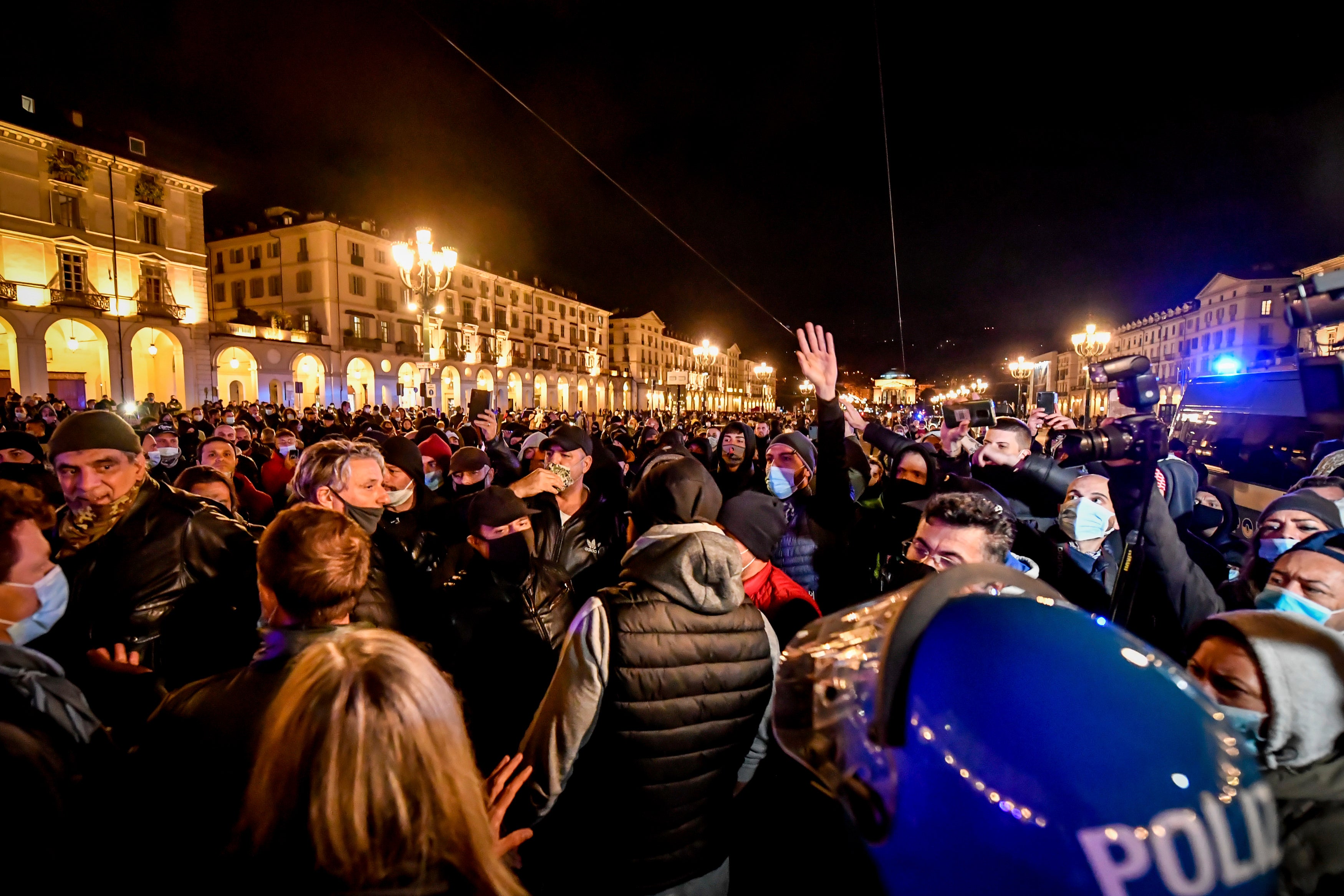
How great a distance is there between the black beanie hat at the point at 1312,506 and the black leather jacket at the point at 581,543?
3.58 m

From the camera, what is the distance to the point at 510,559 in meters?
3.03

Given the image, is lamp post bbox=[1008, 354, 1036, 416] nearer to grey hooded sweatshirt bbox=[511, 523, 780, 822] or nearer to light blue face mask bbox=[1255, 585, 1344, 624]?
light blue face mask bbox=[1255, 585, 1344, 624]

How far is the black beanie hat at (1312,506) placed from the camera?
2.91 m

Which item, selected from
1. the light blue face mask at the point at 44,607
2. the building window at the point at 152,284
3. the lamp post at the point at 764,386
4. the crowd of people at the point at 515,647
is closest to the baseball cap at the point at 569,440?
the crowd of people at the point at 515,647

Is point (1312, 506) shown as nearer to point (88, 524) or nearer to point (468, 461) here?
point (468, 461)

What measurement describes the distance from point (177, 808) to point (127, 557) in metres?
1.86

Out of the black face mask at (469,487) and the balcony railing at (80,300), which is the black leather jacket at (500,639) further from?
the balcony railing at (80,300)

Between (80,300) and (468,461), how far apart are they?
128 feet

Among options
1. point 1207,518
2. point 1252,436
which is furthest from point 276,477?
point 1252,436

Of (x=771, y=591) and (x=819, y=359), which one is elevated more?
(x=819, y=359)

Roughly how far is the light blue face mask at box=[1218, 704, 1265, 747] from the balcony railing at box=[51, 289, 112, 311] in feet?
142

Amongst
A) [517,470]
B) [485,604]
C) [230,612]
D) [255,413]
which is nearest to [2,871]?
[485,604]

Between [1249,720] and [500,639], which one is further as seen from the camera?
[500,639]

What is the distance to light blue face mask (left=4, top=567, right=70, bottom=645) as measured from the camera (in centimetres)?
186
